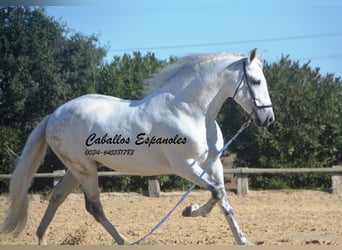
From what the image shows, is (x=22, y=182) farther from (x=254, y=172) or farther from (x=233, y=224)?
(x=254, y=172)

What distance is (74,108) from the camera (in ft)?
18.6

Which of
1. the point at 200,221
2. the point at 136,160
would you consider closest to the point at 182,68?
the point at 136,160

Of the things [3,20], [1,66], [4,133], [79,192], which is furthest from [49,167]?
[3,20]

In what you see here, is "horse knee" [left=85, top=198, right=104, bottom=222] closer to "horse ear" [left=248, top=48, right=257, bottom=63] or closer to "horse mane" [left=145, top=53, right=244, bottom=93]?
"horse mane" [left=145, top=53, right=244, bottom=93]

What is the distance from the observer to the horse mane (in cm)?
529

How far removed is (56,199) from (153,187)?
539 centimetres

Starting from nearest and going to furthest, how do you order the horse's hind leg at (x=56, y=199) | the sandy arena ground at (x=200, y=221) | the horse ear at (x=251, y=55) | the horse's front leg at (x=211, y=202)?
1. the horse's front leg at (x=211, y=202)
2. the horse ear at (x=251, y=55)
3. the horse's hind leg at (x=56, y=199)
4. the sandy arena ground at (x=200, y=221)

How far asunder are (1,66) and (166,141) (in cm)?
673

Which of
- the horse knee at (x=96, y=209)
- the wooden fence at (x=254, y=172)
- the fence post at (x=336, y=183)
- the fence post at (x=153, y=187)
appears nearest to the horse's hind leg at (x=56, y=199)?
the horse knee at (x=96, y=209)

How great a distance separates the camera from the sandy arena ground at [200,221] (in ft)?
19.1

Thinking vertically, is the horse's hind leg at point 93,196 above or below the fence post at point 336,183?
above

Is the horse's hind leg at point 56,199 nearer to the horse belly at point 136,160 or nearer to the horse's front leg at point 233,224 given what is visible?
the horse belly at point 136,160

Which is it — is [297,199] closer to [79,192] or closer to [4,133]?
[79,192]

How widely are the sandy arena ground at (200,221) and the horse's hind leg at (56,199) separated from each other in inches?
12.2
